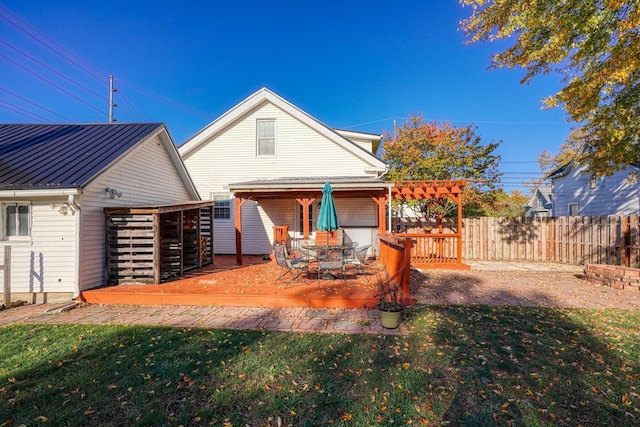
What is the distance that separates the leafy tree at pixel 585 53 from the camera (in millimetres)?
6410

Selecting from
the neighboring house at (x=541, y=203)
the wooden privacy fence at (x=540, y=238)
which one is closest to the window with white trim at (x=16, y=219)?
the wooden privacy fence at (x=540, y=238)

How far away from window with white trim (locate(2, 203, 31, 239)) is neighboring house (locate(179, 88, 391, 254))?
6.91 m

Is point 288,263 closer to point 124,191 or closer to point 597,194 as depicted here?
point 124,191

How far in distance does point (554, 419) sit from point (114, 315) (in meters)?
6.84

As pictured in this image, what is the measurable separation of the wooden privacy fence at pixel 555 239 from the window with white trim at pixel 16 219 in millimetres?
14756

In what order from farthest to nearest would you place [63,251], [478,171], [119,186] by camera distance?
[478,171]
[119,186]
[63,251]

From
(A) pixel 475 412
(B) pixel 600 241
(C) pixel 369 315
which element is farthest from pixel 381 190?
(B) pixel 600 241

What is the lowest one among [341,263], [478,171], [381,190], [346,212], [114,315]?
[114,315]

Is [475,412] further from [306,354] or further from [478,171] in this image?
[478,171]

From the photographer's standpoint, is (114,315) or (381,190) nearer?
(114,315)

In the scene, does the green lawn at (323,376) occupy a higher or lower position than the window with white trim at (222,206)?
lower

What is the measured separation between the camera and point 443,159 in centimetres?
1683

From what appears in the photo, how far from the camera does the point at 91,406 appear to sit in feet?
8.80

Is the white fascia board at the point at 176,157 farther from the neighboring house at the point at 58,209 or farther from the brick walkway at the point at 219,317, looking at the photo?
the brick walkway at the point at 219,317
